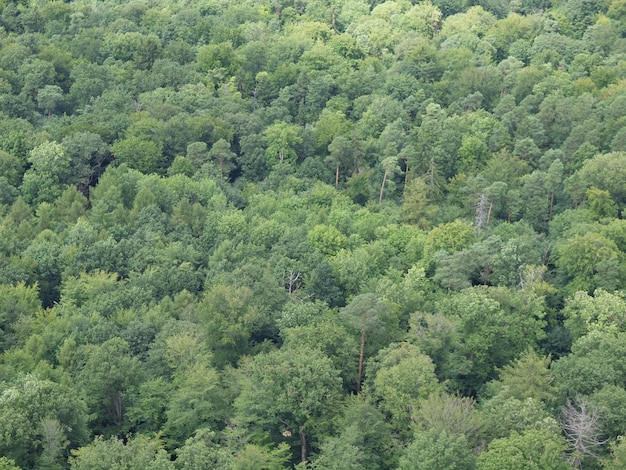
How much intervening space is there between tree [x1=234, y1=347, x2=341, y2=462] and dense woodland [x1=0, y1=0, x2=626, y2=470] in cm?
22

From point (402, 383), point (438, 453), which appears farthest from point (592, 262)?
point (438, 453)

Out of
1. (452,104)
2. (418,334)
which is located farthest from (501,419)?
(452,104)

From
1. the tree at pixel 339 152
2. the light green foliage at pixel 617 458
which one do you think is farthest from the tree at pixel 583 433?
the tree at pixel 339 152

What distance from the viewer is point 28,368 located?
72.1 meters

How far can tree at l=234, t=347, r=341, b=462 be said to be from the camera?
213 feet

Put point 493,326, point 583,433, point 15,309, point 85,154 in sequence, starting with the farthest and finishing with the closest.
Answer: point 85,154
point 15,309
point 493,326
point 583,433

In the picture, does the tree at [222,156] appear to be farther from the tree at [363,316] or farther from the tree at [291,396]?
the tree at [291,396]

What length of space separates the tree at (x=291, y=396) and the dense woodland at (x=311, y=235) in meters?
0.22

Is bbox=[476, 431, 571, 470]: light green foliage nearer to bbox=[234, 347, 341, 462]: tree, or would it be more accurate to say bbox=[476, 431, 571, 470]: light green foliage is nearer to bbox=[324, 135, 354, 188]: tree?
bbox=[234, 347, 341, 462]: tree

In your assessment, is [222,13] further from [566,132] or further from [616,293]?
[616,293]

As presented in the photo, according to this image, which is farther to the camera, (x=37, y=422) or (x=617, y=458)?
(x=37, y=422)

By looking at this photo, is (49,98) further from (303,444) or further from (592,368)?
(592,368)

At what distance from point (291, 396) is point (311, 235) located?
2939 centimetres

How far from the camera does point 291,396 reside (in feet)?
212
